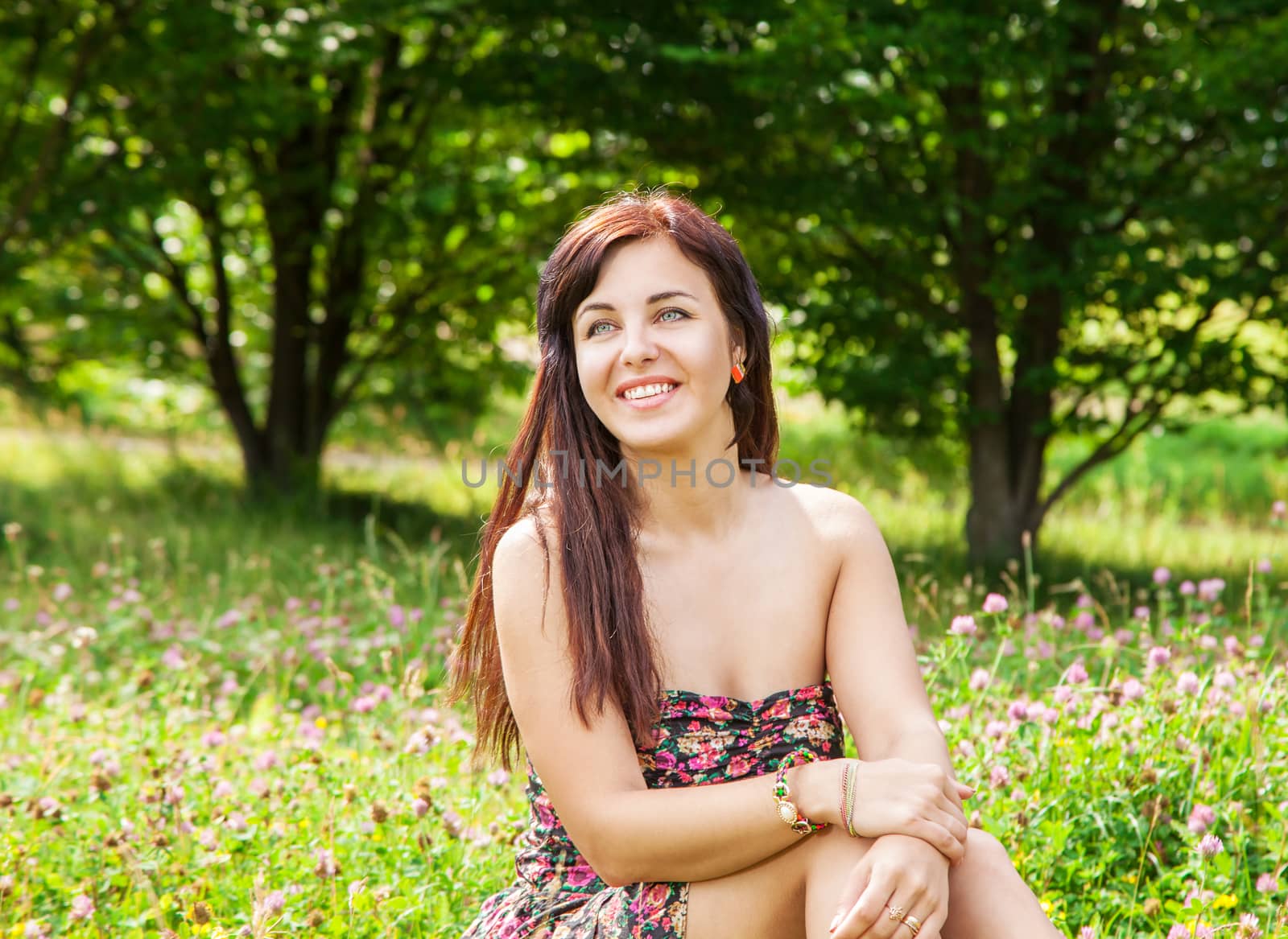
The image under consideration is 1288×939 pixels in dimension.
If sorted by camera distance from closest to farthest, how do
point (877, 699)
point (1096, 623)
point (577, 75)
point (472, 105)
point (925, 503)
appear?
1. point (877, 699)
2. point (1096, 623)
3. point (577, 75)
4. point (472, 105)
5. point (925, 503)

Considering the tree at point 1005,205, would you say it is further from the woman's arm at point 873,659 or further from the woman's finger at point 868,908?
the woman's finger at point 868,908

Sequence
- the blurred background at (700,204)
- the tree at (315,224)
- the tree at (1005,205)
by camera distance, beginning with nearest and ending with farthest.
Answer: the tree at (1005,205) → the blurred background at (700,204) → the tree at (315,224)

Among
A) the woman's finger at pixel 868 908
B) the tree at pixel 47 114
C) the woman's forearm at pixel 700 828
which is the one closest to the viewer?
the woman's finger at pixel 868 908

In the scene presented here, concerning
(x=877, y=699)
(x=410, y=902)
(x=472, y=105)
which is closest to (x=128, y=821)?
(x=410, y=902)

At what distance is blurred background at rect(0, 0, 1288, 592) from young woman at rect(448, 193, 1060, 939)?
81.5 inches

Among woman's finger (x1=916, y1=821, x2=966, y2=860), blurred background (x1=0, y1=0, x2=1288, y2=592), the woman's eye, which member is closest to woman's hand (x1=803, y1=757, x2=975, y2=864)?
woman's finger (x1=916, y1=821, x2=966, y2=860)

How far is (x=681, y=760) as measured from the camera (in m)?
2.08

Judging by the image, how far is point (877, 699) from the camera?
6.91ft

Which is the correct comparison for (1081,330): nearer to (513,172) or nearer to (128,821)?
(513,172)

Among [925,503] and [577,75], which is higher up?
[577,75]

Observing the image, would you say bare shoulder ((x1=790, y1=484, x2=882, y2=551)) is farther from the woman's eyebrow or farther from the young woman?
the woman's eyebrow

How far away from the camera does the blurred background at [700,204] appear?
18.9 ft

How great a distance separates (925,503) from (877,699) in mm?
7948

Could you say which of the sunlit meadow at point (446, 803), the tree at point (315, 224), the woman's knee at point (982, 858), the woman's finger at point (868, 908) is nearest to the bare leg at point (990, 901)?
the woman's knee at point (982, 858)
